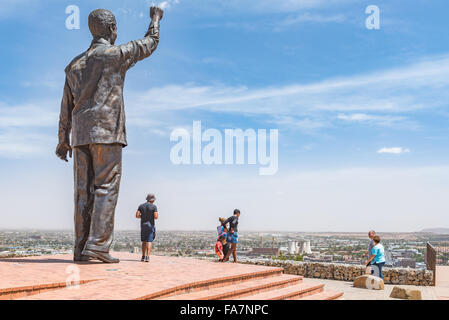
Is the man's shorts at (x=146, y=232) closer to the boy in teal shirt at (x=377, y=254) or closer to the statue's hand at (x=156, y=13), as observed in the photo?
the statue's hand at (x=156, y=13)

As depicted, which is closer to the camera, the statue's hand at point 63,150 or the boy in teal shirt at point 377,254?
the statue's hand at point 63,150

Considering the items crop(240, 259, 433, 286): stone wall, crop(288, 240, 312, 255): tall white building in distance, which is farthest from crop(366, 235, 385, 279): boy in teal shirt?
crop(288, 240, 312, 255): tall white building in distance

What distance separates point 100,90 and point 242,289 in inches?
139

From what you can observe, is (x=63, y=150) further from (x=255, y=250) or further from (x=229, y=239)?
(x=255, y=250)

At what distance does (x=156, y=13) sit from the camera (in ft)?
25.4

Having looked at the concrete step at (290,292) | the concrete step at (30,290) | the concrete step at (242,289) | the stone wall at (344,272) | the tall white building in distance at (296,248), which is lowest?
the stone wall at (344,272)

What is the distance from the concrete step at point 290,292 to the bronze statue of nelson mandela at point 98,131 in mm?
2310

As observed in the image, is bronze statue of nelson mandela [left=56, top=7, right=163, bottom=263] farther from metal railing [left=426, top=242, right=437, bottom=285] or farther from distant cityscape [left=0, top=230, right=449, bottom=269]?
metal railing [left=426, top=242, right=437, bottom=285]

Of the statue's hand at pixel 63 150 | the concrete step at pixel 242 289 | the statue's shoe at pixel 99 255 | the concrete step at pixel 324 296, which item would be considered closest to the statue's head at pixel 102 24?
the statue's hand at pixel 63 150

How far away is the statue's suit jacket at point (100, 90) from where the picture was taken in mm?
7062

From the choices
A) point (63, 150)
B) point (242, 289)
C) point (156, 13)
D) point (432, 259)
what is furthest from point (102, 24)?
point (432, 259)

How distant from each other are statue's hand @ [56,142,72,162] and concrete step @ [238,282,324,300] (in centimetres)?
373

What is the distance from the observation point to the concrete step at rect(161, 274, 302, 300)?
5.56m
